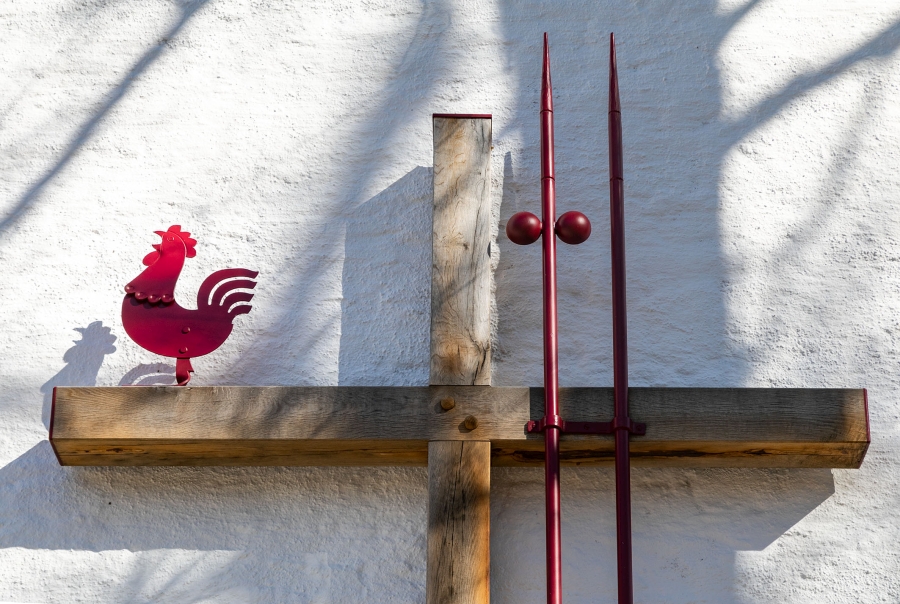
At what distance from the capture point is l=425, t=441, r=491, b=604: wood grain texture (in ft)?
8.03

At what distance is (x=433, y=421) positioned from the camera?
2.57 m

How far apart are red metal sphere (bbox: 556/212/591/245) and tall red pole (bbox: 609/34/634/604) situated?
0.11 m

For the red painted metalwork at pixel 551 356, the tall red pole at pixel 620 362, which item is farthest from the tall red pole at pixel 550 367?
the tall red pole at pixel 620 362

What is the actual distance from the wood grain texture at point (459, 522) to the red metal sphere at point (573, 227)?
0.50m

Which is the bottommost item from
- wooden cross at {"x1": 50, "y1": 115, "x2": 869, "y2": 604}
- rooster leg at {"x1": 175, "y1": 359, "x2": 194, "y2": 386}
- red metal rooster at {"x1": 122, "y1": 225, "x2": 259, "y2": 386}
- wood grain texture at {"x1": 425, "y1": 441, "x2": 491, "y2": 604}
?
wood grain texture at {"x1": 425, "y1": 441, "x2": 491, "y2": 604}

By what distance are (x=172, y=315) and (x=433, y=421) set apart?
0.67 metres

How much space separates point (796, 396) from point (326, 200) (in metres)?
1.27

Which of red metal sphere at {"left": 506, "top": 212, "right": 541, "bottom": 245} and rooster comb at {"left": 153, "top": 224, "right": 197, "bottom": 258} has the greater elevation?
rooster comb at {"left": 153, "top": 224, "right": 197, "bottom": 258}

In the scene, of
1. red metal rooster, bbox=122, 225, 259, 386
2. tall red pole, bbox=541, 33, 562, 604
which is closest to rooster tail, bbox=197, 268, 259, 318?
red metal rooster, bbox=122, 225, 259, 386

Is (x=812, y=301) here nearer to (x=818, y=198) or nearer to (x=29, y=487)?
(x=818, y=198)

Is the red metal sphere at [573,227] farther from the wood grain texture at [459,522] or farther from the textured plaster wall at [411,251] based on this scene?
the wood grain texture at [459,522]

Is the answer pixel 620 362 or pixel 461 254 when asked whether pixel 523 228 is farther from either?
pixel 620 362

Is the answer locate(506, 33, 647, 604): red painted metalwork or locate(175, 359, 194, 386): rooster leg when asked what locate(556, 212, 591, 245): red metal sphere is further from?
locate(175, 359, 194, 386): rooster leg

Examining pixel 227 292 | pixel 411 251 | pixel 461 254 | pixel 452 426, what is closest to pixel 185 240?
pixel 227 292
